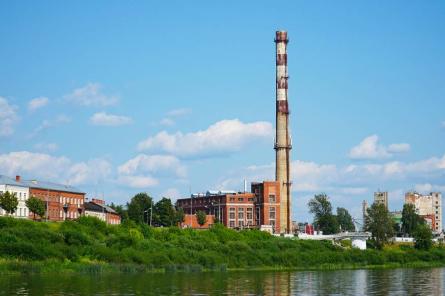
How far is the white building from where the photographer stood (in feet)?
362

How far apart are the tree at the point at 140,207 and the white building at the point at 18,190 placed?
2286 cm

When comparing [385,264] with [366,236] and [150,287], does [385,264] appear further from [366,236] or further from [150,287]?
[150,287]

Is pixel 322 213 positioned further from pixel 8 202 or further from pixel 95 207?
pixel 8 202

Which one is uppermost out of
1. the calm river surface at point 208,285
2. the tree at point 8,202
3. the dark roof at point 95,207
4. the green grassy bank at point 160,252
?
the dark roof at point 95,207

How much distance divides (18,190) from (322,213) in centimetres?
7447

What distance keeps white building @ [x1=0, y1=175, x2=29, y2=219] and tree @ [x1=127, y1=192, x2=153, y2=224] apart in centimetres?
2286

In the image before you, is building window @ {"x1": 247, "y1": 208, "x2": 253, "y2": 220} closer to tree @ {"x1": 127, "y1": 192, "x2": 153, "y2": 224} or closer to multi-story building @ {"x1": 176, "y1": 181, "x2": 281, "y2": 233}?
multi-story building @ {"x1": 176, "y1": 181, "x2": 281, "y2": 233}

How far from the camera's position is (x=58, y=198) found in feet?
396

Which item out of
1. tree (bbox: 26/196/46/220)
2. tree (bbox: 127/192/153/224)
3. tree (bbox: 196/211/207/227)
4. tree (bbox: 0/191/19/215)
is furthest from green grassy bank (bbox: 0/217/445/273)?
tree (bbox: 196/211/207/227)

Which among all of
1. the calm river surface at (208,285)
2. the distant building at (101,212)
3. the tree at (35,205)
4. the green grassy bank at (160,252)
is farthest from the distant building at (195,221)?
the calm river surface at (208,285)

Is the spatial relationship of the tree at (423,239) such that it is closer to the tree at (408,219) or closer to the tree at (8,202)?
the tree at (408,219)

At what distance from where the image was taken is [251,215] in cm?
15262

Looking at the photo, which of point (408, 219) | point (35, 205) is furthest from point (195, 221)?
point (408, 219)

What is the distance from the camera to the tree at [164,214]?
135750 millimetres
